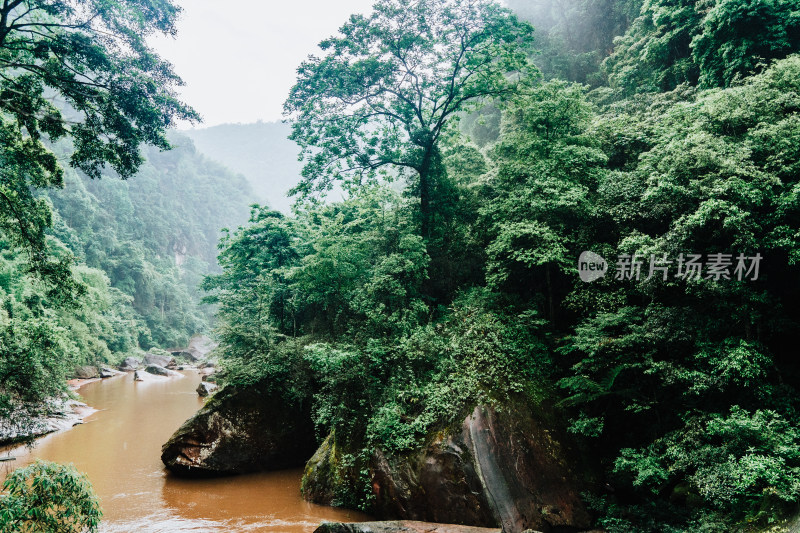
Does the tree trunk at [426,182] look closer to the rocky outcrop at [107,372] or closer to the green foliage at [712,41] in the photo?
the green foliage at [712,41]

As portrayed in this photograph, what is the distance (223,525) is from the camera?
26.3ft

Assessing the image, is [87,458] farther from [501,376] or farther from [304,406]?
[501,376]

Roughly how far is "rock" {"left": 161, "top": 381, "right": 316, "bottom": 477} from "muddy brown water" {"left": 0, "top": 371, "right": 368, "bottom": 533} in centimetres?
33

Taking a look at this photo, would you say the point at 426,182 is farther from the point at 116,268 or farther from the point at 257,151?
the point at 257,151

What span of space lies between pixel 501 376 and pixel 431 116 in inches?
386

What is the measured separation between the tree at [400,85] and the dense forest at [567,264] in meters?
0.07

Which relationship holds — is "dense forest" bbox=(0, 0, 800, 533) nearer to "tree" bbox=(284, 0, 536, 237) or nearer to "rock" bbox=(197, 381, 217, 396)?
"tree" bbox=(284, 0, 536, 237)

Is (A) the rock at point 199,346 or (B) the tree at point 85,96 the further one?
(A) the rock at point 199,346

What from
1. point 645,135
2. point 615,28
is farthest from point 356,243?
point 615,28

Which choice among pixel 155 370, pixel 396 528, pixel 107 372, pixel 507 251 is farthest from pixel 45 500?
pixel 155 370

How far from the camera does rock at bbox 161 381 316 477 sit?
10633mm

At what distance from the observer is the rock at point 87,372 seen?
28380 mm

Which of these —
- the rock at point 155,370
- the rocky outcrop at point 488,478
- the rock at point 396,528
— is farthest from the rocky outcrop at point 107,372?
the rock at point 396,528

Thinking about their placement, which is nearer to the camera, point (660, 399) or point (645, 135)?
point (660, 399)
